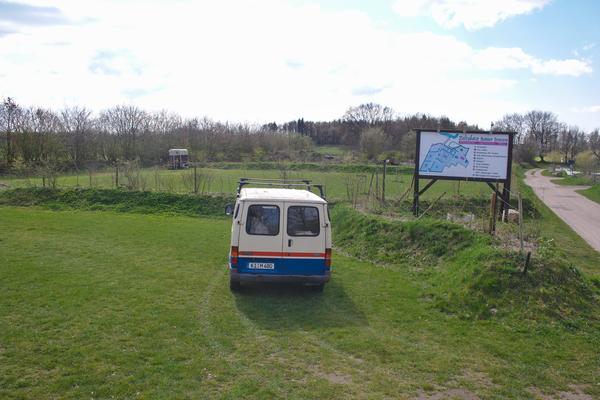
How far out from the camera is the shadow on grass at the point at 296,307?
804 cm

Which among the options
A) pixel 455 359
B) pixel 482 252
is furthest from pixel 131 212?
pixel 455 359

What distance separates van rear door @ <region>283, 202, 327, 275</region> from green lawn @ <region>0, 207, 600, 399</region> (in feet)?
2.24

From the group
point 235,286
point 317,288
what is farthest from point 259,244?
point 317,288

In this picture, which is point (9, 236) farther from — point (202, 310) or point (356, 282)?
point (356, 282)

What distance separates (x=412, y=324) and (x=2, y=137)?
48.5 metres

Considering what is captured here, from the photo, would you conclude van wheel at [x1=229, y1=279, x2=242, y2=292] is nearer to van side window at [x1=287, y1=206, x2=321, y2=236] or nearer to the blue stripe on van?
the blue stripe on van

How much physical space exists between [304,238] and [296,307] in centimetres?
128

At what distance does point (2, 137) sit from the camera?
45.6 m

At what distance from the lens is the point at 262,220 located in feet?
30.1

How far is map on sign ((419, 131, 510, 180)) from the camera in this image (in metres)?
15.8

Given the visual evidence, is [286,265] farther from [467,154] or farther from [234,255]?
[467,154]

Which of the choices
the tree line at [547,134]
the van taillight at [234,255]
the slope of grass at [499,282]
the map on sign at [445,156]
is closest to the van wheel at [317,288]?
the van taillight at [234,255]

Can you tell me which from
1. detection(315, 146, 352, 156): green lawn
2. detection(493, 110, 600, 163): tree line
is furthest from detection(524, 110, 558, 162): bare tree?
detection(315, 146, 352, 156): green lawn

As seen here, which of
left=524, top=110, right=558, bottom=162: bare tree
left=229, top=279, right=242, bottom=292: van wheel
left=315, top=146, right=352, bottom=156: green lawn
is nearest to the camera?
left=229, top=279, right=242, bottom=292: van wheel
